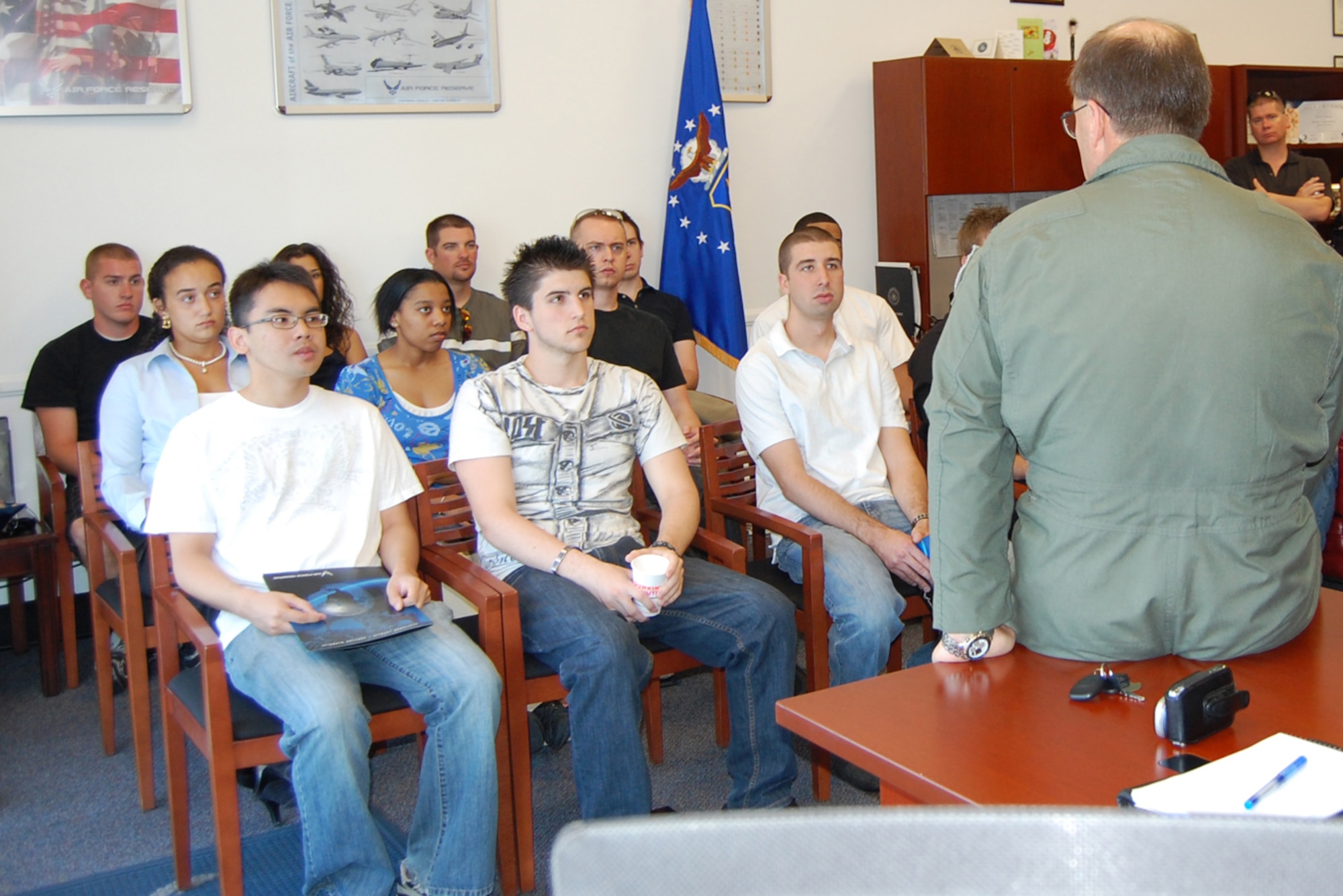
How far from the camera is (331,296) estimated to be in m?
4.24

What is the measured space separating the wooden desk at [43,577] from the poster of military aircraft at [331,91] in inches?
76.7

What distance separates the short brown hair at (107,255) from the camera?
3.86 metres

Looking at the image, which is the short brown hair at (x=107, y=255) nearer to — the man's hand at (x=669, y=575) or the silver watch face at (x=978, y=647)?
the man's hand at (x=669, y=575)

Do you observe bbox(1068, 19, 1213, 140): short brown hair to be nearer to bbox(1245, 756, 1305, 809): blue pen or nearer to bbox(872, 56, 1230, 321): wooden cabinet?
bbox(1245, 756, 1305, 809): blue pen

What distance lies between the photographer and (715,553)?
2.79m

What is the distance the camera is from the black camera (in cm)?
131

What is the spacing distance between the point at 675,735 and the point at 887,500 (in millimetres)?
849

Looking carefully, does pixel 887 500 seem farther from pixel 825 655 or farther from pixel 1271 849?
pixel 1271 849

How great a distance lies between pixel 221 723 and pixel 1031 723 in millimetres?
1437

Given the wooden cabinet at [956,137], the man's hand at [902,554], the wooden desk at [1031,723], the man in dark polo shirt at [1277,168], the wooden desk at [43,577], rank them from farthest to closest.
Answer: the man in dark polo shirt at [1277,168] → the wooden cabinet at [956,137] → the wooden desk at [43,577] → the man's hand at [902,554] → the wooden desk at [1031,723]

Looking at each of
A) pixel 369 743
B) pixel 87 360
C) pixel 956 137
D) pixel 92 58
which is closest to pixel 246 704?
pixel 369 743

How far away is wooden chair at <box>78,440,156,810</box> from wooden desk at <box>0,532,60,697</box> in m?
0.48

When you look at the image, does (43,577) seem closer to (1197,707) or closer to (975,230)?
(975,230)

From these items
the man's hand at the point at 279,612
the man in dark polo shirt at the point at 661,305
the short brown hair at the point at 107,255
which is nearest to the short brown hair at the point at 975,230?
the man in dark polo shirt at the point at 661,305
